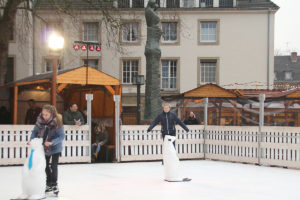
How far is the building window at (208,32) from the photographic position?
36875mm

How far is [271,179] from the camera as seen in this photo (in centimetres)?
1193

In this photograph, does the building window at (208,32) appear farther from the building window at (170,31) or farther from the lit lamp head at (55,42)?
the lit lamp head at (55,42)

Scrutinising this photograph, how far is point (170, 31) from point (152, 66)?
15092 millimetres

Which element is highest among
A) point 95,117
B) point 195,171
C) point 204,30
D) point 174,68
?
point 204,30

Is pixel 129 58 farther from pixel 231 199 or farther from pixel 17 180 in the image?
pixel 231 199

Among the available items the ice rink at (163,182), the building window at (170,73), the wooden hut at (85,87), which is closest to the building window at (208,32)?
the building window at (170,73)

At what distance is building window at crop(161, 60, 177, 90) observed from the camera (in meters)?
37.1

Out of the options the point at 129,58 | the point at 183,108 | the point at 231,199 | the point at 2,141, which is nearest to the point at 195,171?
the point at 231,199

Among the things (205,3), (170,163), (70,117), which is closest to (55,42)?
(70,117)

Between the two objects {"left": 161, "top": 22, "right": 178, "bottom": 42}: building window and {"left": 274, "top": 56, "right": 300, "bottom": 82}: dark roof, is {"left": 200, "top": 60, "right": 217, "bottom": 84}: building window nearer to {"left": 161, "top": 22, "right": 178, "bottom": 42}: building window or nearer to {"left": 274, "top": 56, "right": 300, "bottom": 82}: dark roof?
{"left": 161, "top": 22, "right": 178, "bottom": 42}: building window

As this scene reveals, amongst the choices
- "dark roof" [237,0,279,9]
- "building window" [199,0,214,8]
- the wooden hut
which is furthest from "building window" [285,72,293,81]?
the wooden hut

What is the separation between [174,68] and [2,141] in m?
23.7

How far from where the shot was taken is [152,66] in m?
22.6

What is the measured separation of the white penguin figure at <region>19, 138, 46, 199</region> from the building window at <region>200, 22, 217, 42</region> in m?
29.3
